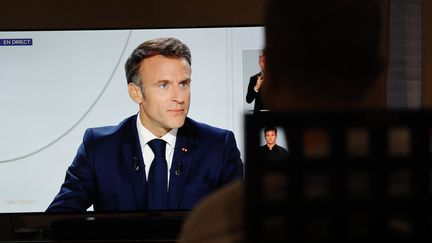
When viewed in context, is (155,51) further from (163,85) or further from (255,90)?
(255,90)

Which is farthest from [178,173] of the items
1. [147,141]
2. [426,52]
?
[426,52]

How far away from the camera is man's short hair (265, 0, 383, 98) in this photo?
771mm

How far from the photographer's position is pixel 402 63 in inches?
129

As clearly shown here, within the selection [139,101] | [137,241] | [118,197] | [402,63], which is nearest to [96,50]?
[139,101]

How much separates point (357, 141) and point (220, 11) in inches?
110

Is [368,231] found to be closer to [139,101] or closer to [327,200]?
[327,200]

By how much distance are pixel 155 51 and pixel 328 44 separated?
2.36 m

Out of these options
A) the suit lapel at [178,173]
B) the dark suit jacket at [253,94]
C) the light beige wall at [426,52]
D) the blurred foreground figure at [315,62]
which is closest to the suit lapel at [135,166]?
the suit lapel at [178,173]

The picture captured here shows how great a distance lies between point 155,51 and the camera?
3088 millimetres

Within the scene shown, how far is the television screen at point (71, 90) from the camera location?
3076mm

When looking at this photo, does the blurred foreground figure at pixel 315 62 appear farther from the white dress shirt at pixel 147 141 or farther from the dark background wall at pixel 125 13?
the dark background wall at pixel 125 13

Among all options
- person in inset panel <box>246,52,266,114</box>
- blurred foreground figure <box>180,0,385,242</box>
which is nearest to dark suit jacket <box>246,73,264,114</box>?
person in inset panel <box>246,52,266,114</box>

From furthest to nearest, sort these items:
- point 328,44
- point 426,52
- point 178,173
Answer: point 426,52, point 178,173, point 328,44

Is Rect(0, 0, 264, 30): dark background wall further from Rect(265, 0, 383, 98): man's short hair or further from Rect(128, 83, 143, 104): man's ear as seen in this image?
Rect(265, 0, 383, 98): man's short hair
